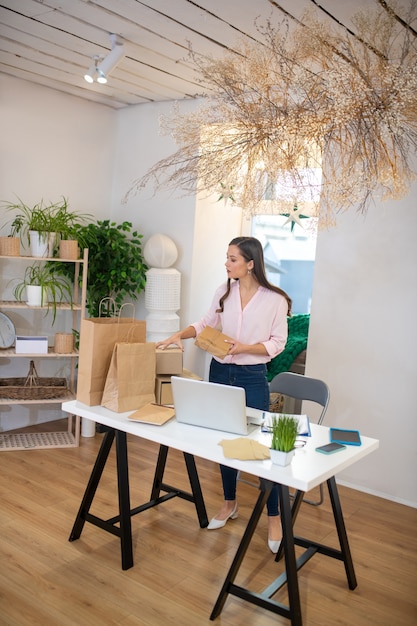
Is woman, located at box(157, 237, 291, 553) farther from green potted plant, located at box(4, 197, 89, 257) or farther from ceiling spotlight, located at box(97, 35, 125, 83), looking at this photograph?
green potted plant, located at box(4, 197, 89, 257)

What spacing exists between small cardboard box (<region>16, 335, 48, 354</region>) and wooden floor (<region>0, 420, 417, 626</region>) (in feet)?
2.59

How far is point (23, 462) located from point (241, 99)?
109 inches

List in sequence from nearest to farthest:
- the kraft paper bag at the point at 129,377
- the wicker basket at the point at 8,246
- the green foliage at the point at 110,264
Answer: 1. the kraft paper bag at the point at 129,377
2. the wicker basket at the point at 8,246
3. the green foliage at the point at 110,264

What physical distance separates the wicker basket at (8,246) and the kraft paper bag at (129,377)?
2.00 meters

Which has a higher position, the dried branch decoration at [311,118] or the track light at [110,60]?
the track light at [110,60]

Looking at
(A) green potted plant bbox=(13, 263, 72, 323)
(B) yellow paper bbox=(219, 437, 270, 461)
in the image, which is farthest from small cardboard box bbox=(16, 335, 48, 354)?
(B) yellow paper bbox=(219, 437, 270, 461)

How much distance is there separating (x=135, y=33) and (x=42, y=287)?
189cm

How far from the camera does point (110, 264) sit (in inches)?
191

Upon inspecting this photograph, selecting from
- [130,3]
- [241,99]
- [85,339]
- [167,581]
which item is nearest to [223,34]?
[130,3]

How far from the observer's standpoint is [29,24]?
349cm

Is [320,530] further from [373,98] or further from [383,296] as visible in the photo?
[373,98]

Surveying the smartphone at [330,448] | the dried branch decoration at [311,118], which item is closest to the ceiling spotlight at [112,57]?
the dried branch decoration at [311,118]

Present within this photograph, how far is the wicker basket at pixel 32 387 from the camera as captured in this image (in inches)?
178

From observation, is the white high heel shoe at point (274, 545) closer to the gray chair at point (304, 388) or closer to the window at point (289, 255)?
the gray chair at point (304, 388)
